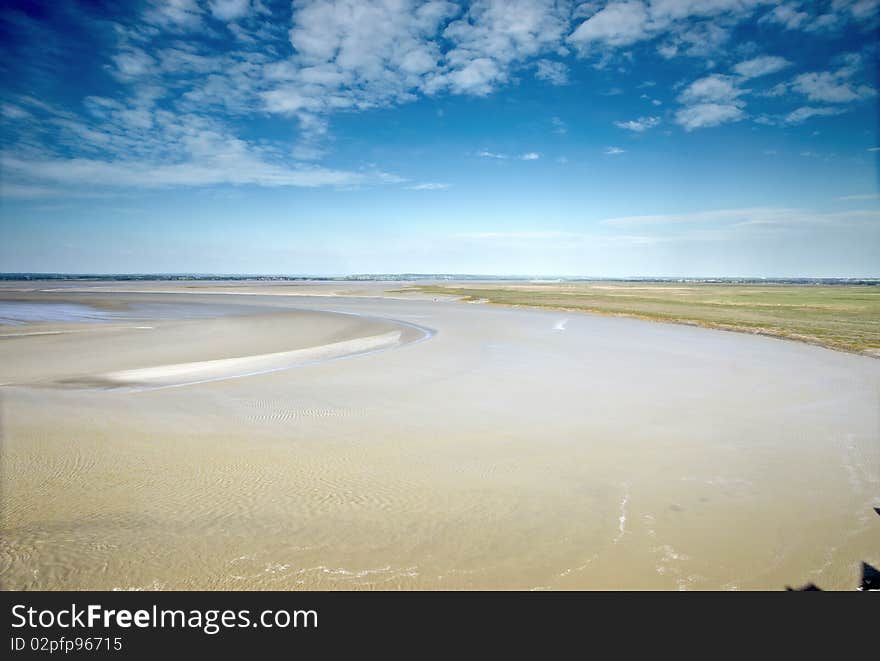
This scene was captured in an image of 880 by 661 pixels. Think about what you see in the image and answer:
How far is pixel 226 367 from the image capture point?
15.3m

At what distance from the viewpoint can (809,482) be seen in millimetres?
7098

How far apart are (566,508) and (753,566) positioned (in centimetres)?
222

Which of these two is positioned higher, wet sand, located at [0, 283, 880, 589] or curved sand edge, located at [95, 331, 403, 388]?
wet sand, located at [0, 283, 880, 589]

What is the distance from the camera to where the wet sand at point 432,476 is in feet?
15.9

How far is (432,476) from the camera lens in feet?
23.6

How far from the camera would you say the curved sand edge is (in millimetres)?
13109

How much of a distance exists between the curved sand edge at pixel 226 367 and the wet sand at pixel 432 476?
6.6 inches

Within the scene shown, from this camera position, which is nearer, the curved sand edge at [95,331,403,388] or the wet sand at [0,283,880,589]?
the wet sand at [0,283,880,589]

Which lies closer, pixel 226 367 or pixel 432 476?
pixel 432 476

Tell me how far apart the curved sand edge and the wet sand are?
0.17m

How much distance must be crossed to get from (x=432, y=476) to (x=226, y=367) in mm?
11163
